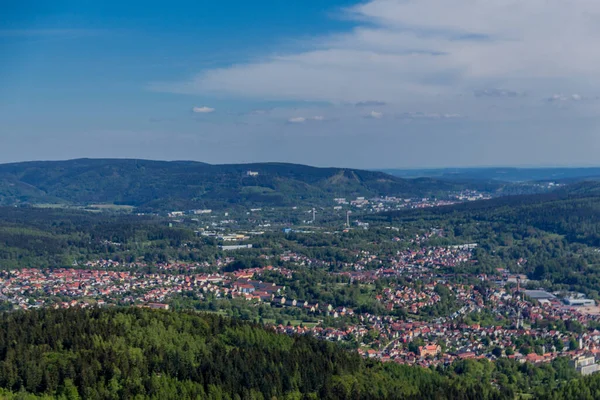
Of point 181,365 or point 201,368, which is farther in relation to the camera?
point 201,368

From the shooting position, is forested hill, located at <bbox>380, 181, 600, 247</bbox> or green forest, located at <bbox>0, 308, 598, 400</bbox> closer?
green forest, located at <bbox>0, 308, 598, 400</bbox>

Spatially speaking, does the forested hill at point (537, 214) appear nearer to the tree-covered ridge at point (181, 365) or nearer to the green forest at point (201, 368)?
the green forest at point (201, 368)

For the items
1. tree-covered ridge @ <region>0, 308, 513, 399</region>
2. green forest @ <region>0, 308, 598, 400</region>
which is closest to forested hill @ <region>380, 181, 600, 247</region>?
green forest @ <region>0, 308, 598, 400</region>

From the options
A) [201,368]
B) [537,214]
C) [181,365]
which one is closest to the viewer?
[181,365]

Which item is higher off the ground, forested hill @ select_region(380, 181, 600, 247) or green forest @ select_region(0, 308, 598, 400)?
forested hill @ select_region(380, 181, 600, 247)

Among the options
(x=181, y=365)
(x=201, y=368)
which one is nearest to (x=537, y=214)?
(x=201, y=368)

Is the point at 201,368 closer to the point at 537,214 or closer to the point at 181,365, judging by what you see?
the point at 181,365

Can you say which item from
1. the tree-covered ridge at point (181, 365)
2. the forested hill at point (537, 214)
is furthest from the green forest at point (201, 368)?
the forested hill at point (537, 214)

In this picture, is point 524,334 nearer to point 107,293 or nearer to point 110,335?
point 110,335

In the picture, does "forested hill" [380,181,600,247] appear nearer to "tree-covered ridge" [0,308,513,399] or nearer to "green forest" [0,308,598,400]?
"green forest" [0,308,598,400]
